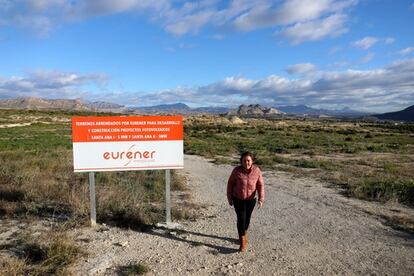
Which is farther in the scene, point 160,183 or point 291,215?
point 160,183

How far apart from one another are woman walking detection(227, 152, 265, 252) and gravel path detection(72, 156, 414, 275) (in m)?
0.40

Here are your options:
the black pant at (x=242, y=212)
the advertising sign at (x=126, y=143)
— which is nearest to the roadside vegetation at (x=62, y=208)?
the advertising sign at (x=126, y=143)

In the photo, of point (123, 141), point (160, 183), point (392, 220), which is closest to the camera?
point (123, 141)

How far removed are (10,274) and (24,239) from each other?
1.66 meters

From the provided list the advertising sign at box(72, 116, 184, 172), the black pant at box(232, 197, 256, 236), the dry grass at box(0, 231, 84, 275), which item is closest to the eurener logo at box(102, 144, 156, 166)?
the advertising sign at box(72, 116, 184, 172)

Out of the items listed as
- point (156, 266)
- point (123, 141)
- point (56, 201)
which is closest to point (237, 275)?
point (156, 266)

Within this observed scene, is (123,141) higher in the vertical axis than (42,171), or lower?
higher

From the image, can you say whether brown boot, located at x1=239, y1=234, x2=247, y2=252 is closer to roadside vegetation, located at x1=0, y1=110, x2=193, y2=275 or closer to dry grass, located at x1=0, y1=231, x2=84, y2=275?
roadside vegetation, located at x1=0, y1=110, x2=193, y2=275

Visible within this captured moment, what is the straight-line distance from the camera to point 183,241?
6.99m

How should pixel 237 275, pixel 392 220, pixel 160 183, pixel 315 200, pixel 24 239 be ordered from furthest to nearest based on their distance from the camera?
pixel 160 183
pixel 315 200
pixel 392 220
pixel 24 239
pixel 237 275

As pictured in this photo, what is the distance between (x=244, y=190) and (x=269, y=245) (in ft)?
3.44

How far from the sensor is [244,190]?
6617mm

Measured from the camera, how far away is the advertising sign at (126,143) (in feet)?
25.0

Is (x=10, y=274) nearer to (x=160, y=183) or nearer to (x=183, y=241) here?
(x=183, y=241)
